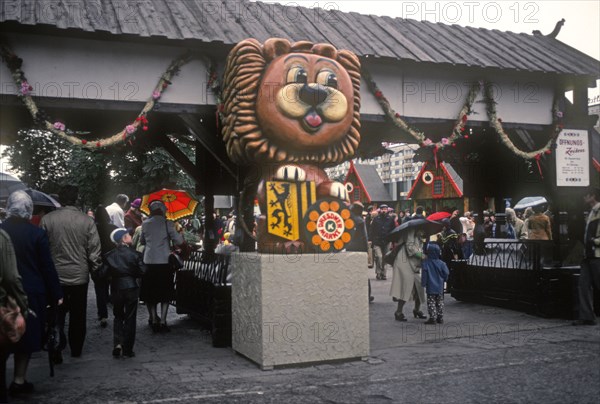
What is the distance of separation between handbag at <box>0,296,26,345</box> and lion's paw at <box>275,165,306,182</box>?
305 cm

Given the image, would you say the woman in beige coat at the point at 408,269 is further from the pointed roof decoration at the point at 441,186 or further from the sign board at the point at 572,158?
the pointed roof decoration at the point at 441,186

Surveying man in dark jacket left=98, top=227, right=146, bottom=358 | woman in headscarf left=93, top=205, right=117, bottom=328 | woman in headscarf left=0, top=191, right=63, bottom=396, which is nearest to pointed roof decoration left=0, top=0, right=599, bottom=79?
woman in headscarf left=0, top=191, right=63, bottom=396

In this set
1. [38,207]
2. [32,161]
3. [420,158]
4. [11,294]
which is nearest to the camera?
[11,294]

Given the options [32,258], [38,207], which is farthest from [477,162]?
[32,258]

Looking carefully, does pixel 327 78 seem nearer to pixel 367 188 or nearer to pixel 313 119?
pixel 313 119

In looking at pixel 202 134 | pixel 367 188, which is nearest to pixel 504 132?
pixel 202 134

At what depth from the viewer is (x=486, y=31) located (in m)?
10.9

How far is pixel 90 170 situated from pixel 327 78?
2064 cm

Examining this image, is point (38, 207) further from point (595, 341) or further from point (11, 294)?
point (595, 341)

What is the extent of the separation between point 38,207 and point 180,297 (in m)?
2.77

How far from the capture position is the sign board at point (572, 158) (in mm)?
9930

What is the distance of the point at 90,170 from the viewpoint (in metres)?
25.5

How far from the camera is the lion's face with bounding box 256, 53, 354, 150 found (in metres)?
6.81

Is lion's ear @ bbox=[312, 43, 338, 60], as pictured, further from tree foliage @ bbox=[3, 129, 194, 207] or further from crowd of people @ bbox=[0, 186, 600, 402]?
tree foliage @ bbox=[3, 129, 194, 207]
